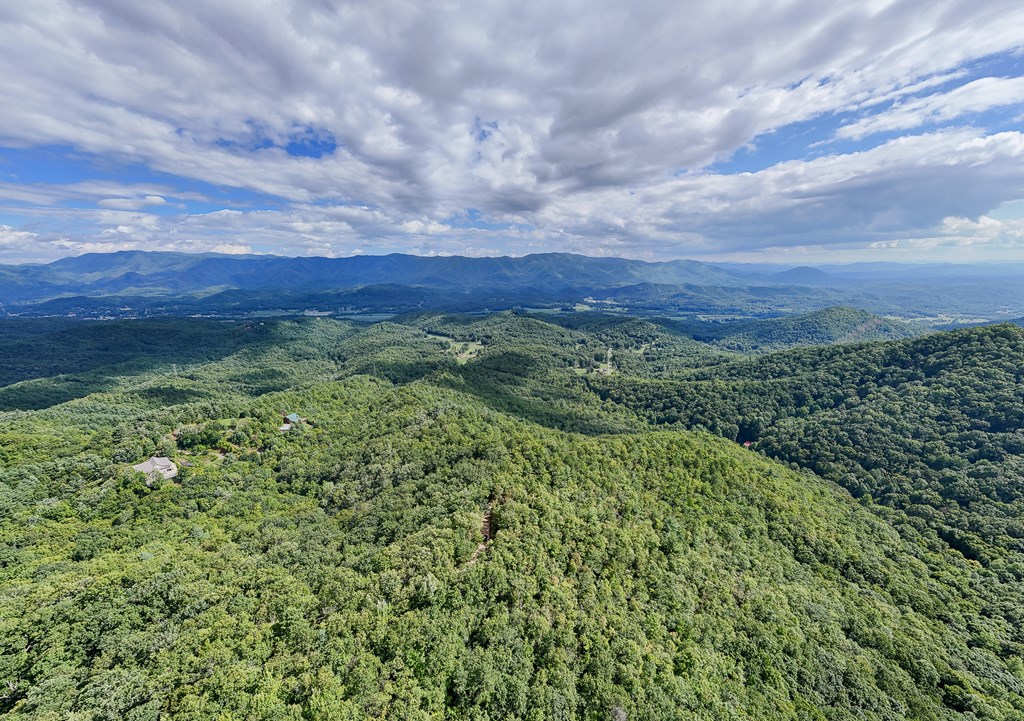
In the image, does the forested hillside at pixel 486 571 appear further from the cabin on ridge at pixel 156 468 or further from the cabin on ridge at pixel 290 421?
the cabin on ridge at pixel 156 468

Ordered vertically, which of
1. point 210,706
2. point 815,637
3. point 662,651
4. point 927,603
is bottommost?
point 927,603

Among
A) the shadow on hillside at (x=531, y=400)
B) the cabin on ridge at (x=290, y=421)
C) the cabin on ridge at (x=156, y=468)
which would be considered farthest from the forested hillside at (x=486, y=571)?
the shadow on hillside at (x=531, y=400)

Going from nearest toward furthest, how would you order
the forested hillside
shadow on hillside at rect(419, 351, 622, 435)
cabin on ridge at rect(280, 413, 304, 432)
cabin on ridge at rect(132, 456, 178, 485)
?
1. the forested hillside
2. cabin on ridge at rect(132, 456, 178, 485)
3. cabin on ridge at rect(280, 413, 304, 432)
4. shadow on hillside at rect(419, 351, 622, 435)

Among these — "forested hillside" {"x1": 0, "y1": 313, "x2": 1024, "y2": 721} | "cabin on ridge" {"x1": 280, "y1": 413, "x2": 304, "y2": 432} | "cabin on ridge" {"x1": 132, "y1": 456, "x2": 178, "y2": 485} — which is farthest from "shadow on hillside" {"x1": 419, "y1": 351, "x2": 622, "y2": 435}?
"cabin on ridge" {"x1": 132, "y1": 456, "x2": 178, "y2": 485}

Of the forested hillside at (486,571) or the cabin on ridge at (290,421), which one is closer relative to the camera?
the forested hillside at (486,571)

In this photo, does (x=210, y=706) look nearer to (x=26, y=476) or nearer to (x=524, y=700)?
(x=524, y=700)

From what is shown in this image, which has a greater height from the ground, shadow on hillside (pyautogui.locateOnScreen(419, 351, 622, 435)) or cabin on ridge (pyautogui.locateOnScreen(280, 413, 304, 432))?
cabin on ridge (pyautogui.locateOnScreen(280, 413, 304, 432))

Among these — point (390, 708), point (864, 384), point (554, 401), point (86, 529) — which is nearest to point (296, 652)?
point (390, 708)

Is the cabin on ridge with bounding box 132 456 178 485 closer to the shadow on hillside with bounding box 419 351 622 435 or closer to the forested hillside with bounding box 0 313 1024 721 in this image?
the forested hillside with bounding box 0 313 1024 721
